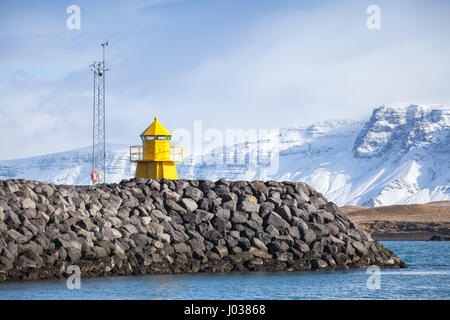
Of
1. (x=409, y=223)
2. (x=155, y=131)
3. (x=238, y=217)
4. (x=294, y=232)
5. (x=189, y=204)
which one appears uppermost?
(x=155, y=131)

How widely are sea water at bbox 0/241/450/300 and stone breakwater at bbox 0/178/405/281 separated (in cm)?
85

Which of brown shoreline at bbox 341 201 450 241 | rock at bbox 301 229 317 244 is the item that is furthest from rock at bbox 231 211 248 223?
brown shoreline at bbox 341 201 450 241

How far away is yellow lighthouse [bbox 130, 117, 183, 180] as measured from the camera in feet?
149

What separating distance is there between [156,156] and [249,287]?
48.7 feet

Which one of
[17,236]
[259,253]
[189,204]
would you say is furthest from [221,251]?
[17,236]

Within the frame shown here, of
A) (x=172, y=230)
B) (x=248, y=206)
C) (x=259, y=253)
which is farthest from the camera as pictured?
(x=248, y=206)

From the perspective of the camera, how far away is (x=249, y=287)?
32.5 m

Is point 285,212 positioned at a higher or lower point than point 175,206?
lower

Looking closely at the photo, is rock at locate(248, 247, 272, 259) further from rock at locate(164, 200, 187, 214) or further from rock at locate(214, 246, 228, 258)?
rock at locate(164, 200, 187, 214)

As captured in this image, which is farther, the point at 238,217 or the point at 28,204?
the point at 238,217

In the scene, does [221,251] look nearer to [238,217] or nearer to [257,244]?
[257,244]
